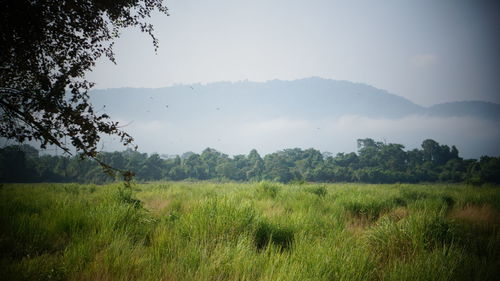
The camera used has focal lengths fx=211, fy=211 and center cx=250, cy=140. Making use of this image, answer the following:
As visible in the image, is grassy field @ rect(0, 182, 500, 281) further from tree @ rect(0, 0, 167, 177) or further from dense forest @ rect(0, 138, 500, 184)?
dense forest @ rect(0, 138, 500, 184)

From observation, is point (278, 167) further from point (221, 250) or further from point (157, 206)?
point (221, 250)

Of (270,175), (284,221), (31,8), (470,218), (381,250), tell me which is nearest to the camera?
(31,8)

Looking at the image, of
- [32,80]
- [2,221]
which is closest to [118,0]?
[32,80]

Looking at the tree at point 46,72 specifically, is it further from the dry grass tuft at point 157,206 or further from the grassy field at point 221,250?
the dry grass tuft at point 157,206

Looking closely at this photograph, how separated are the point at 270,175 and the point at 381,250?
264 ft

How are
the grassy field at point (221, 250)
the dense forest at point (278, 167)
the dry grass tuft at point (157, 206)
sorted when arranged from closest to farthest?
the grassy field at point (221, 250)
the dry grass tuft at point (157, 206)
the dense forest at point (278, 167)

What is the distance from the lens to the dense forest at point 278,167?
64.1m

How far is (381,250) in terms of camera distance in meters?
3.06

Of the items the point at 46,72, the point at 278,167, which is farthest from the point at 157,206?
the point at 278,167

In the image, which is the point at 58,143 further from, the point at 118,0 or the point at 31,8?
the point at 118,0

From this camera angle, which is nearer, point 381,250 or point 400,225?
point 381,250

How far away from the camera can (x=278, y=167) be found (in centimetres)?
8456

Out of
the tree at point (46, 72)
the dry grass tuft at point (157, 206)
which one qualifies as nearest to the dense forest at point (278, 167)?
the dry grass tuft at point (157, 206)

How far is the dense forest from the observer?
64062 millimetres
